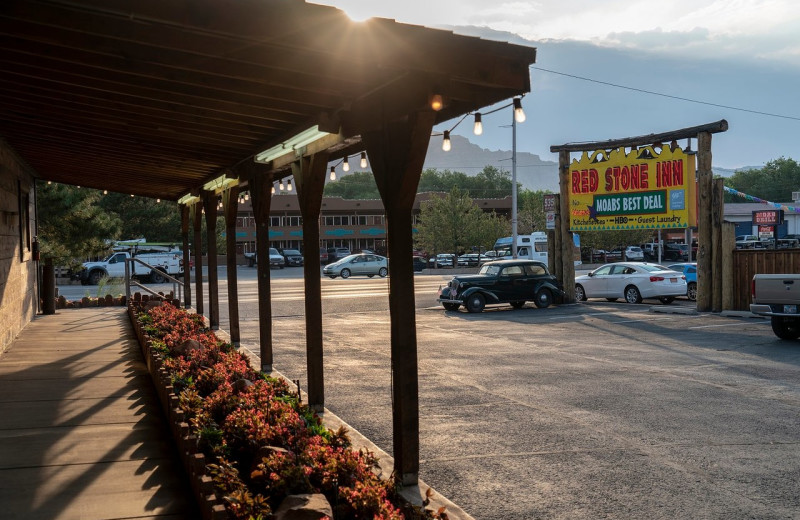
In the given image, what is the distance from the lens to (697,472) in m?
6.72

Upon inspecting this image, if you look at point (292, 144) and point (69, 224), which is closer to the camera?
point (292, 144)

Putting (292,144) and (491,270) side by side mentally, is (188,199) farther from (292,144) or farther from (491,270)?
(292,144)

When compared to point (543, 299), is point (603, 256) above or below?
above

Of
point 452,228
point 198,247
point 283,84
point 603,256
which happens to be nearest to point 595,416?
point 283,84

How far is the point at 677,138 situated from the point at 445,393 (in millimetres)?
15800

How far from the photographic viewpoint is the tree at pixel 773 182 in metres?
130

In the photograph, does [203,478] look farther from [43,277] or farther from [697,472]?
[43,277]

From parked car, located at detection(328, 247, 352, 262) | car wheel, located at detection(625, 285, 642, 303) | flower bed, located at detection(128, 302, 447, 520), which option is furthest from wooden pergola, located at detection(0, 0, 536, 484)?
parked car, located at detection(328, 247, 352, 262)

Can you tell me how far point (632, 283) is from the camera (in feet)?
82.7

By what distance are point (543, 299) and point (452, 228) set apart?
111 feet

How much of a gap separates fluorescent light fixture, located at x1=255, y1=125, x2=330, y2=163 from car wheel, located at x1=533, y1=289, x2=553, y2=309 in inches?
619

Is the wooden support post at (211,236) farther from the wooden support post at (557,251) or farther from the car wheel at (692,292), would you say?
the car wheel at (692,292)

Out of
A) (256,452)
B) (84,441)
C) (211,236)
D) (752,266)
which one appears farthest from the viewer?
(752,266)

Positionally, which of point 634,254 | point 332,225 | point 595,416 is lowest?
point 595,416
